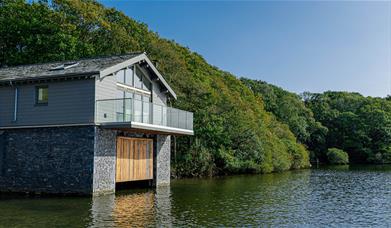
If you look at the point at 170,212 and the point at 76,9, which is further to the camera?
the point at 76,9

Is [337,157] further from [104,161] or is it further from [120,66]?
[104,161]

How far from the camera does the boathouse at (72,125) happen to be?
2225 cm

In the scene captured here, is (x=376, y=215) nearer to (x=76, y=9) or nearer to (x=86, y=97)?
(x=86, y=97)

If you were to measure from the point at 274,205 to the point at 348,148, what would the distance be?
2604 inches

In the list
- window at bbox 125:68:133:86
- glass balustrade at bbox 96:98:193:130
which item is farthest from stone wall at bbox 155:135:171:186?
window at bbox 125:68:133:86

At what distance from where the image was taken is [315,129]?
271ft

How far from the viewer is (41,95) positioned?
23.5 m

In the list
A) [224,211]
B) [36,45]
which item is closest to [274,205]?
[224,211]

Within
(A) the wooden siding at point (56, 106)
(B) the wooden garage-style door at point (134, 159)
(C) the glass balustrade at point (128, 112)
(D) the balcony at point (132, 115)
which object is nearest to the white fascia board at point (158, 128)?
(D) the balcony at point (132, 115)

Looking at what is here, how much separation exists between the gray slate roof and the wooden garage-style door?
172 inches

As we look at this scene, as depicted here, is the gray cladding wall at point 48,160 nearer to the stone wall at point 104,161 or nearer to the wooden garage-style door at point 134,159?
the stone wall at point 104,161

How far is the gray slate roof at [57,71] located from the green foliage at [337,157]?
5734cm

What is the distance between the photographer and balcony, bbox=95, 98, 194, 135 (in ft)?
73.3

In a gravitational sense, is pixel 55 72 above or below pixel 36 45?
below
